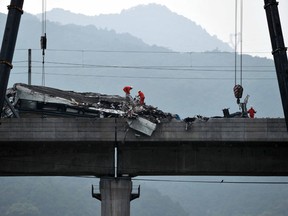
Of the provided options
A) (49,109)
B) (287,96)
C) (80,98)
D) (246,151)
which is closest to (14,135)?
(49,109)

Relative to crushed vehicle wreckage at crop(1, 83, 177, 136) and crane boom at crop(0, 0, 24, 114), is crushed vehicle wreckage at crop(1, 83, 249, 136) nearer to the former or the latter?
crushed vehicle wreckage at crop(1, 83, 177, 136)

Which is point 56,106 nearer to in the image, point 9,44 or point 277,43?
point 9,44

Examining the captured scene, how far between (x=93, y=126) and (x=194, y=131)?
519cm

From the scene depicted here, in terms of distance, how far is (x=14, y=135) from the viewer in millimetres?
43031

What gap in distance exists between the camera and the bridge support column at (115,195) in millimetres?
44356

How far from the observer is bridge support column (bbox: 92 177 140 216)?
44356mm

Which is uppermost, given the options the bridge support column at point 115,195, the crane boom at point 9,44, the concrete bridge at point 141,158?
the crane boom at point 9,44

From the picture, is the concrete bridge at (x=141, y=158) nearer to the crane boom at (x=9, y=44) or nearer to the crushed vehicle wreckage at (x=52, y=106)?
the crushed vehicle wreckage at (x=52, y=106)

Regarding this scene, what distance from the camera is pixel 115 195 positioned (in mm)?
44656

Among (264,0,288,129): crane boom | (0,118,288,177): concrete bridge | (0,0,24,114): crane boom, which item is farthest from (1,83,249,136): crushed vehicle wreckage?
(0,0,24,114): crane boom

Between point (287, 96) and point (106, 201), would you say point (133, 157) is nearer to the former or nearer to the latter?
point (106, 201)

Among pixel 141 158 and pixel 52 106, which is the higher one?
pixel 52 106

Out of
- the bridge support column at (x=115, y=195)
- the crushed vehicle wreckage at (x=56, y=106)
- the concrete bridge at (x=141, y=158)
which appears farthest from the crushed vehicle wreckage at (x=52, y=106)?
the bridge support column at (x=115, y=195)

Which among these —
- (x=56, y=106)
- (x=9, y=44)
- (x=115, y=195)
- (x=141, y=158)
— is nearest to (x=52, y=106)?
(x=56, y=106)
